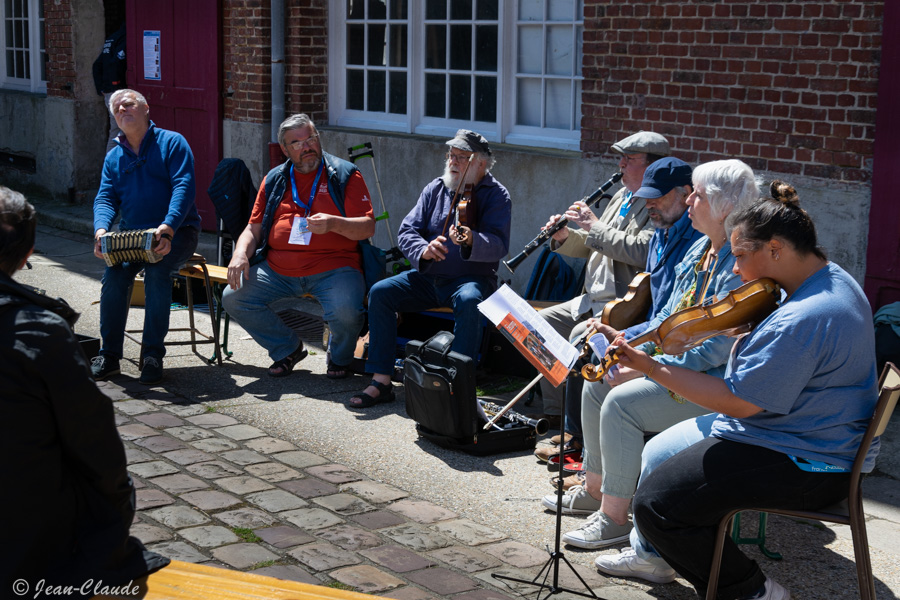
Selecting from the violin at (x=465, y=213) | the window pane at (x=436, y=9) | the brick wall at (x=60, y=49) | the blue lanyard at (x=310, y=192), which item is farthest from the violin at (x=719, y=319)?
the brick wall at (x=60, y=49)

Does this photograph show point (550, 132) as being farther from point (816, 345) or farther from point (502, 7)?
point (816, 345)

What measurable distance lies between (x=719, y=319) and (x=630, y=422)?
0.87 metres

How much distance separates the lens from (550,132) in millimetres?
7895

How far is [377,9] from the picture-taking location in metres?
9.24

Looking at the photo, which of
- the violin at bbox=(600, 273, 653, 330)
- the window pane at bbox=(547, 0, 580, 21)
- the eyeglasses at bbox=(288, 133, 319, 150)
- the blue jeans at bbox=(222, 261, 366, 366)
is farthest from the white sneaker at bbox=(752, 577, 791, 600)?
the window pane at bbox=(547, 0, 580, 21)

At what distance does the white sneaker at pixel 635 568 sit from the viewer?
3.88 meters

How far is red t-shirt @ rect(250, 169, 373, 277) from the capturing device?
254 inches

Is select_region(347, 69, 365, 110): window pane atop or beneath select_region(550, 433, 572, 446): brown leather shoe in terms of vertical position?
atop

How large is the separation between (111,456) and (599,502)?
2464 mm

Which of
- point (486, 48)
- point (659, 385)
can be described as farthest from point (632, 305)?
point (486, 48)

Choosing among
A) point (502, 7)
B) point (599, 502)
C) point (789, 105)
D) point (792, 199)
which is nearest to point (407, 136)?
point (502, 7)

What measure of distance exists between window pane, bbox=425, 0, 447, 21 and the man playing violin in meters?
2.90

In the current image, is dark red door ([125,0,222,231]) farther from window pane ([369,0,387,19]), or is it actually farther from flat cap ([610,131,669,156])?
flat cap ([610,131,669,156])

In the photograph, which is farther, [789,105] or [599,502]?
[789,105]
